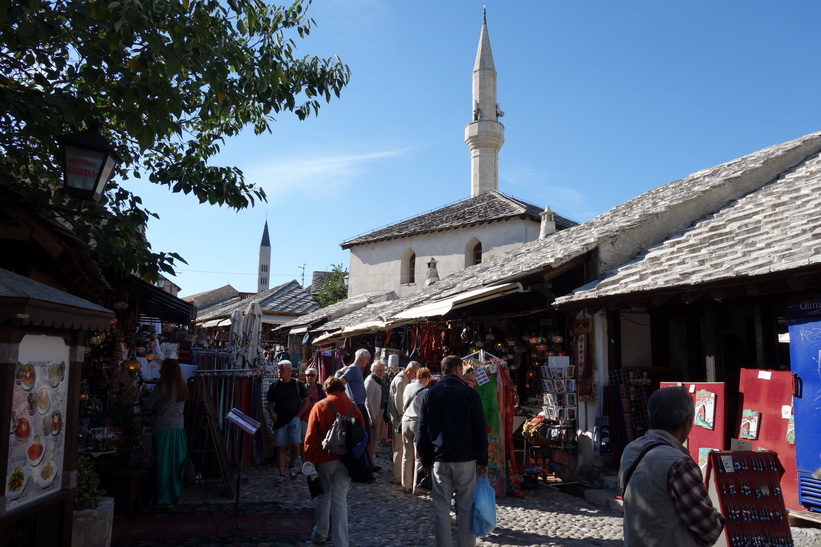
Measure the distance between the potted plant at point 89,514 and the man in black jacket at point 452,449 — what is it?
303 centimetres

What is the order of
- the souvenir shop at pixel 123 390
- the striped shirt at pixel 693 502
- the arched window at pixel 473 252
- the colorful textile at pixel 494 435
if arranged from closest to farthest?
1. the striped shirt at pixel 693 502
2. the souvenir shop at pixel 123 390
3. the colorful textile at pixel 494 435
4. the arched window at pixel 473 252

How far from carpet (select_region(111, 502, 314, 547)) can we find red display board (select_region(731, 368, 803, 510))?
5220 millimetres

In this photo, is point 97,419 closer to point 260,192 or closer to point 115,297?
point 115,297

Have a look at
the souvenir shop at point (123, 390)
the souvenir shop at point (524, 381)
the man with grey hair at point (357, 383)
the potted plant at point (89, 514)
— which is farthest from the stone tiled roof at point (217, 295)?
the potted plant at point (89, 514)

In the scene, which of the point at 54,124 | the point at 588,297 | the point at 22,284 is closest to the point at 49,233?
the point at 54,124

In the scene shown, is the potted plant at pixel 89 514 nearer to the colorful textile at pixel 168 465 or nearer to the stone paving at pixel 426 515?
the stone paving at pixel 426 515

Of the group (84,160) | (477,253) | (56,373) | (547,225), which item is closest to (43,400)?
(56,373)

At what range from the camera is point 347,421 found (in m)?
6.16

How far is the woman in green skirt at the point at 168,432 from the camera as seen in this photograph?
791cm

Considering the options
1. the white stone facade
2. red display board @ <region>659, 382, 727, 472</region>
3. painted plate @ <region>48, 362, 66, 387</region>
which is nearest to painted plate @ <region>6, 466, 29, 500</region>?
painted plate @ <region>48, 362, 66, 387</region>

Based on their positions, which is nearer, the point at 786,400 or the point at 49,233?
the point at 49,233

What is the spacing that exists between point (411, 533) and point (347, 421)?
1.79 m

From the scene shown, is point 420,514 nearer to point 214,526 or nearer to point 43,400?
point 214,526

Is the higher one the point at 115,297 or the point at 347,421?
the point at 115,297
